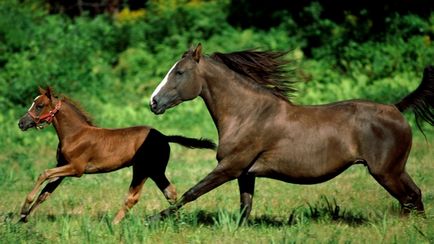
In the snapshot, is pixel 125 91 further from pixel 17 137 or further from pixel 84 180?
pixel 84 180

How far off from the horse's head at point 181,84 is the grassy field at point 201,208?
1.10 metres

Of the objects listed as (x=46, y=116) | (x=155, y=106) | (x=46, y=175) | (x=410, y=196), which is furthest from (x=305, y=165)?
(x=46, y=116)

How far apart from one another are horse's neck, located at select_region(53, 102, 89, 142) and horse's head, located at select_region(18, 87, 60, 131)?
0.08m

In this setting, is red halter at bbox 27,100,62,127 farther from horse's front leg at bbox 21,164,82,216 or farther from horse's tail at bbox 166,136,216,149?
horse's tail at bbox 166,136,216,149

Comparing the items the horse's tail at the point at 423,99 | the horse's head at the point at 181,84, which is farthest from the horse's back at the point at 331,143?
the horse's head at the point at 181,84

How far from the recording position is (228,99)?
7.78m

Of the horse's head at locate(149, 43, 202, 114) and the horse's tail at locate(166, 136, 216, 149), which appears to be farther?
the horse's tail at locate(166, 136, 216, 149)

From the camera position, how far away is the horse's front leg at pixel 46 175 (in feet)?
27.2

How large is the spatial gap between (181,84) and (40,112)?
2059 millimetres

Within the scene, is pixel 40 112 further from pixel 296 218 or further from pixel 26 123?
pixel 296 218

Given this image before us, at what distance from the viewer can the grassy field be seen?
6996 millimetres

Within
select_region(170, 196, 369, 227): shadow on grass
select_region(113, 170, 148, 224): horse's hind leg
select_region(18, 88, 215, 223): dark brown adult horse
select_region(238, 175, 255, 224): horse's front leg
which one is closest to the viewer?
select_region(170, 196, 369, 227): shadow on grass

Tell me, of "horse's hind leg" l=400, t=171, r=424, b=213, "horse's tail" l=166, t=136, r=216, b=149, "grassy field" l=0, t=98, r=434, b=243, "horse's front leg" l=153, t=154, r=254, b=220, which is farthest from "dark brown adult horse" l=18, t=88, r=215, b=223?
"horse's hind leg" l=400, t=171, r=424, b=213

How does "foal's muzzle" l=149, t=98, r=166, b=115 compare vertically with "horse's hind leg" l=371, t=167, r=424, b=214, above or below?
above
